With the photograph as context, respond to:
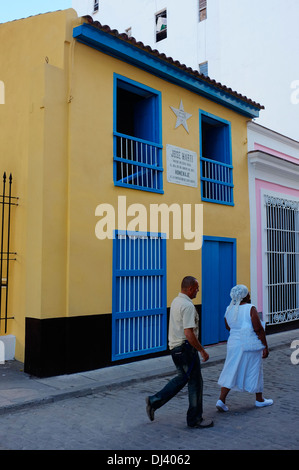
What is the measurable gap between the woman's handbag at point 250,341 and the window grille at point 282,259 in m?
6.37

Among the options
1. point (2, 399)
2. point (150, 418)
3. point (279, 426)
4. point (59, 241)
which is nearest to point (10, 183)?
point (59, 241)

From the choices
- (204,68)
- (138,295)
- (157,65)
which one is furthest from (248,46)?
(138,295)

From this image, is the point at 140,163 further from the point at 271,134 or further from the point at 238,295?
the point at 271,134

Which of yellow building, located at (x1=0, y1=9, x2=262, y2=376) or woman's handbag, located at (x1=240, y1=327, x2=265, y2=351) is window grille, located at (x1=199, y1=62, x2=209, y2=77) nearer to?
yellow building, located at (x1=0, y1=9, x2=262, y2=376)

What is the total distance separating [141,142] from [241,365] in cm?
474

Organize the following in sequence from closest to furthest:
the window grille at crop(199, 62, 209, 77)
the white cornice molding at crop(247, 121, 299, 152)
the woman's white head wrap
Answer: the woman's white head wrap
the white cornice molding at crop(247, 121, 299, 152)
the window grille at crop(199, 62, 209, 77)

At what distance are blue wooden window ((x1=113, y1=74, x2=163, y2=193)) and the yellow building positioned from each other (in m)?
0.03

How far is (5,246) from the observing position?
25.9ft

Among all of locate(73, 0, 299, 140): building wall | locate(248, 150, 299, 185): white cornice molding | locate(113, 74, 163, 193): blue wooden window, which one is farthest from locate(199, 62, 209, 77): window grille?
locate(113, 74, 163, 193): blue wooden window

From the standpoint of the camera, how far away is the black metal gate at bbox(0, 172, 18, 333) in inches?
298

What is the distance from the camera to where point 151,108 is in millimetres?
9008

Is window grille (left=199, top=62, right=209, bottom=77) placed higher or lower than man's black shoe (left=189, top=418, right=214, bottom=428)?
higher

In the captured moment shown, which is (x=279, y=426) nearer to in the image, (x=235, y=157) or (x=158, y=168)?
(x=158, y=168)

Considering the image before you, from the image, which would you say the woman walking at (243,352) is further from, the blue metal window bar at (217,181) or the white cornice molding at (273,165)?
the white cornice molding at (273,165)
